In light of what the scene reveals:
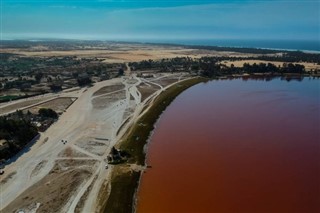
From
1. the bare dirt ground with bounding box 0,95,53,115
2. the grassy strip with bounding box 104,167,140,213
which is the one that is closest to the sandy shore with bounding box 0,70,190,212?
the bare dirt ground with bounding box 0,95,53,115

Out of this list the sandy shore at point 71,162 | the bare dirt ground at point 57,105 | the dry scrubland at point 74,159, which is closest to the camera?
the sandy shore at point 71,162

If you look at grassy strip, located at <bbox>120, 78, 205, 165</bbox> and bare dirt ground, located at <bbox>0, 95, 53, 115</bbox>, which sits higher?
grassy strip, located at <bbox>120, 78, 205, 165</bbox>

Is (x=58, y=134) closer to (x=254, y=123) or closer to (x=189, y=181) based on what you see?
(x=189, y=181)

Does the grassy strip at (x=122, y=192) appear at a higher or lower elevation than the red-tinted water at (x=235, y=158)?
lower

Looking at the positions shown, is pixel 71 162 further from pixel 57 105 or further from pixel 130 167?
pixel 57 105

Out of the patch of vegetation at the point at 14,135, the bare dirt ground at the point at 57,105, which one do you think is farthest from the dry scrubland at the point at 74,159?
the patch of vegetation at the point at 14,135

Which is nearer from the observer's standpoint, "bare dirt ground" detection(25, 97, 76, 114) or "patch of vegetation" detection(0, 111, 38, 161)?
"patch of vegetation" detection(0, 111, 38, 161)

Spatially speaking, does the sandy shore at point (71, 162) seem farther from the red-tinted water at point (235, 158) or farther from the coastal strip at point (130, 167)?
the red-tinted water at point (235, 158)

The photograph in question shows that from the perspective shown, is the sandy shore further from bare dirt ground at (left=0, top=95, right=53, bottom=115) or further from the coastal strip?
the coastal strip
